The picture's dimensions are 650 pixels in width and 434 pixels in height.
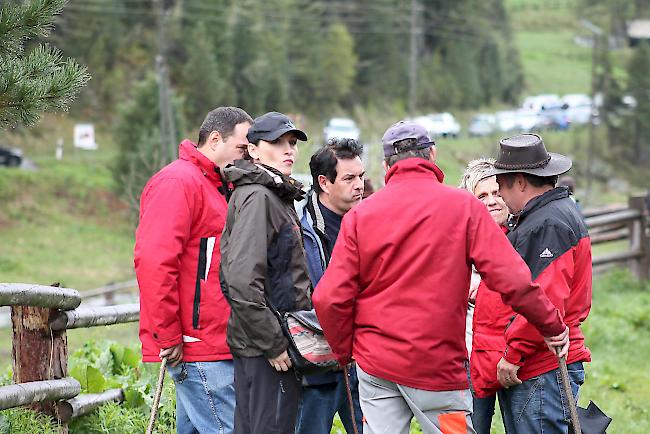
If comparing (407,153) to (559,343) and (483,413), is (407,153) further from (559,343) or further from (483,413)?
(483,413)

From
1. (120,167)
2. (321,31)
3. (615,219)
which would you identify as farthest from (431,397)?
(321,31)

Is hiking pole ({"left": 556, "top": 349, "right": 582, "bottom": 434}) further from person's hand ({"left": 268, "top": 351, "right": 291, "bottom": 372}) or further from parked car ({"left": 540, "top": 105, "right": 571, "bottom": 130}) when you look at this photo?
parked car ({"left": 540, "top": 105, "right": 571, "bottom": 130})

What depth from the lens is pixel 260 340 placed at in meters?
4.57

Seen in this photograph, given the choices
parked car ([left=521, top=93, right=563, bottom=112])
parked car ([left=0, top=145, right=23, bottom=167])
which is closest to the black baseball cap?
parked car ([left=521, top=93, right=563, bottom=112])

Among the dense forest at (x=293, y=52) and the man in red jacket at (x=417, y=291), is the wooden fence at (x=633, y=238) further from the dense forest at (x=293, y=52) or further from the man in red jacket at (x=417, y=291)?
the dense forest at (x=293, y=52)

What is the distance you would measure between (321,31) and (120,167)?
3640 centimetres

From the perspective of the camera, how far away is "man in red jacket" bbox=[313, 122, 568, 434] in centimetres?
421

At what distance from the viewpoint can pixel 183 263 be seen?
4.91 metres

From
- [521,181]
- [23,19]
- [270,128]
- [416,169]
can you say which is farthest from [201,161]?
[521,181]

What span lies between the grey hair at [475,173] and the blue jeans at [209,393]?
1.78 metres

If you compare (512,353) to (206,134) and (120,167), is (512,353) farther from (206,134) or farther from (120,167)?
(120,167)

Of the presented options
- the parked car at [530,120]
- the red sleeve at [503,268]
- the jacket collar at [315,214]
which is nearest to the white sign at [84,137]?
the parked car at [530,120]

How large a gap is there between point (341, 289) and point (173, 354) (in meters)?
1.00

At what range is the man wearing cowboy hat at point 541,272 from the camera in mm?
4605
